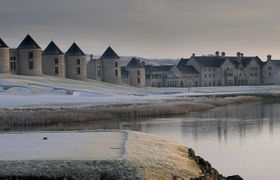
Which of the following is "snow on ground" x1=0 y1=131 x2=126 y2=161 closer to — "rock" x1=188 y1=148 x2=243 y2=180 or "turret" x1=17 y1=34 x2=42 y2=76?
"rock" x1=188 y1=148 x2=243 y2=180

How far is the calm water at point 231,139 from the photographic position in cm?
2571

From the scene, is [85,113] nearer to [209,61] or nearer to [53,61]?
[53,61]

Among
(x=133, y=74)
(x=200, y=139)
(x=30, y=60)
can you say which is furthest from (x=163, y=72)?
(x=200, y=139)

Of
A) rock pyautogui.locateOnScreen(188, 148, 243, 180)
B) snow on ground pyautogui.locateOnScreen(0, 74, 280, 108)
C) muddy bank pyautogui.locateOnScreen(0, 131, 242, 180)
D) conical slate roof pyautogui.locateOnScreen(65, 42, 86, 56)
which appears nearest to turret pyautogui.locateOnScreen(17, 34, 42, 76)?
snow on ground pyautogui.locateOnScreen(0, 74, 280, 108)

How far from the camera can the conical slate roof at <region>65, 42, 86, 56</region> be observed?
112 metres

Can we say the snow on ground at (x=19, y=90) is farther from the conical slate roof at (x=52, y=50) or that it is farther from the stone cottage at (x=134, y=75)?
the stone cottage at (x=134, y=75)

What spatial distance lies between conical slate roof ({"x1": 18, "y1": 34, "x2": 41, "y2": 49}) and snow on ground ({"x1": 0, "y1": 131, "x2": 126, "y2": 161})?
73.7m

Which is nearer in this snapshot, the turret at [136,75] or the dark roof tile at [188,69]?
the turret at [136,75]

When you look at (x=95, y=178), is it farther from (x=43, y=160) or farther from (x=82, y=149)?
(x=82, y=149)

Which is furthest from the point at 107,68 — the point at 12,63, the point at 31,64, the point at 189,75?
the point at 189,75

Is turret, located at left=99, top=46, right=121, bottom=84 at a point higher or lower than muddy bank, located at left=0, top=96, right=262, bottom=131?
higher

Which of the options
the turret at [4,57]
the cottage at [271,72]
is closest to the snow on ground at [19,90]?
the turret at [4,57]

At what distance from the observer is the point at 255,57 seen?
156 meters

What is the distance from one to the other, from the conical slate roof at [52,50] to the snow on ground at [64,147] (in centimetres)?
7798
